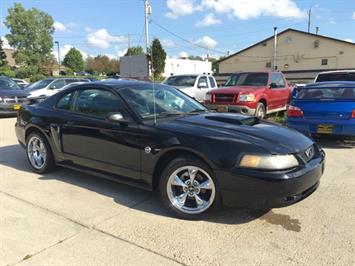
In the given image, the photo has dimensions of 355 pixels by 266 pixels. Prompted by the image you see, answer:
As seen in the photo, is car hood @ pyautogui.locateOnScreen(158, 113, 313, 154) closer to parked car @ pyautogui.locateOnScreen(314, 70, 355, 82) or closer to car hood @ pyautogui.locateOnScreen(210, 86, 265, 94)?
car hood @ pyautogui.locateOnScreen(210, 86, 265, 94)

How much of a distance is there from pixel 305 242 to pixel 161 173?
1667 millimetres

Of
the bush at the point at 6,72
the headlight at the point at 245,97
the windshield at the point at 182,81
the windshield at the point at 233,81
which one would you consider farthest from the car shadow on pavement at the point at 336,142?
the bush at the point at 6,72

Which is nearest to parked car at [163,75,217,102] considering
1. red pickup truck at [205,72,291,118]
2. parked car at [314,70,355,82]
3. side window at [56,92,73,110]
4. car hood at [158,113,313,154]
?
red pickup truck at [205,72,291,118]

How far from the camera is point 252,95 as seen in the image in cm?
1034

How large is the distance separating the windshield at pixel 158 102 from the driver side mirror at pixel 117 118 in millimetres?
199

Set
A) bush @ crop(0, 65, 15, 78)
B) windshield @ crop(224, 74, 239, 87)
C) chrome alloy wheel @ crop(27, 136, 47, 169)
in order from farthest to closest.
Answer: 1. bush @ crop(0, 65, 15, 78)
2. windshield @ crop(224, 74, 239, 87)
3. chrome alloy wheel @ crop(27, 136, 47, 169)

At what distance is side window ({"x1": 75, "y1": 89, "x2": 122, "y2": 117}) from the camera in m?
4.59

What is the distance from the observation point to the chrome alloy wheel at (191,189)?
12.4ft

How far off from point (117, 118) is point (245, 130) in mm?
1495

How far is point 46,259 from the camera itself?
308 centimetres

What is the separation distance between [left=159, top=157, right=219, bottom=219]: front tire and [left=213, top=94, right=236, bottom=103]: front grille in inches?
270

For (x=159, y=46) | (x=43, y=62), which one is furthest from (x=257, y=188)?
(x=43, y=62)

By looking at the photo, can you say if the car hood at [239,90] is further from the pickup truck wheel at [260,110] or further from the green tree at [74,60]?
the green tree at [74,60]

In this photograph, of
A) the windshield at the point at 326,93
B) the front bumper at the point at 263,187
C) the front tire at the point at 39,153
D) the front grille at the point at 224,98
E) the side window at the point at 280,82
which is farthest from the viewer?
the side window at the point at 280,82
